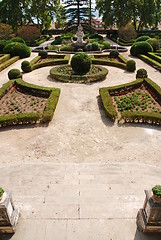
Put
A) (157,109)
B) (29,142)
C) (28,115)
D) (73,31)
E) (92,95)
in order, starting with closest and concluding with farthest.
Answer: (29,142) → (28,115) → (157,109) → (92,95) → (73,31)

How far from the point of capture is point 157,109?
10633mm

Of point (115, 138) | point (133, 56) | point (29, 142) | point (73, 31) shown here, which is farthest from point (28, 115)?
point (73, 31)

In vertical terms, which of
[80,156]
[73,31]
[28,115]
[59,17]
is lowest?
[80,156]

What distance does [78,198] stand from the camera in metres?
5.31

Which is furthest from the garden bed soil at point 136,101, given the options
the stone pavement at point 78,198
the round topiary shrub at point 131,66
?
the round topiary shrub at point 131,66

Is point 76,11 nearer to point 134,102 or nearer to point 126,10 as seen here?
point 126,10

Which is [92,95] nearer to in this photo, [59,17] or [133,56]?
[133,56]

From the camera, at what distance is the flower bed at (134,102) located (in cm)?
930

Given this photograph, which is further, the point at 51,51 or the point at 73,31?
the point at 73,31

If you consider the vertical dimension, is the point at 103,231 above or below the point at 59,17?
below

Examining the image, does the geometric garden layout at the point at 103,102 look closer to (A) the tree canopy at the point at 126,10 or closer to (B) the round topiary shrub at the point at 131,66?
(B) the round topiary shrub at the point at 131,66

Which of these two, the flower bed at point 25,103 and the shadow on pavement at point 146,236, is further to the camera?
the flower bed at point 25,103

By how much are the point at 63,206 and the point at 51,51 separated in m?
28.6

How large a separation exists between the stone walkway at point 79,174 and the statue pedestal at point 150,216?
0.19m
